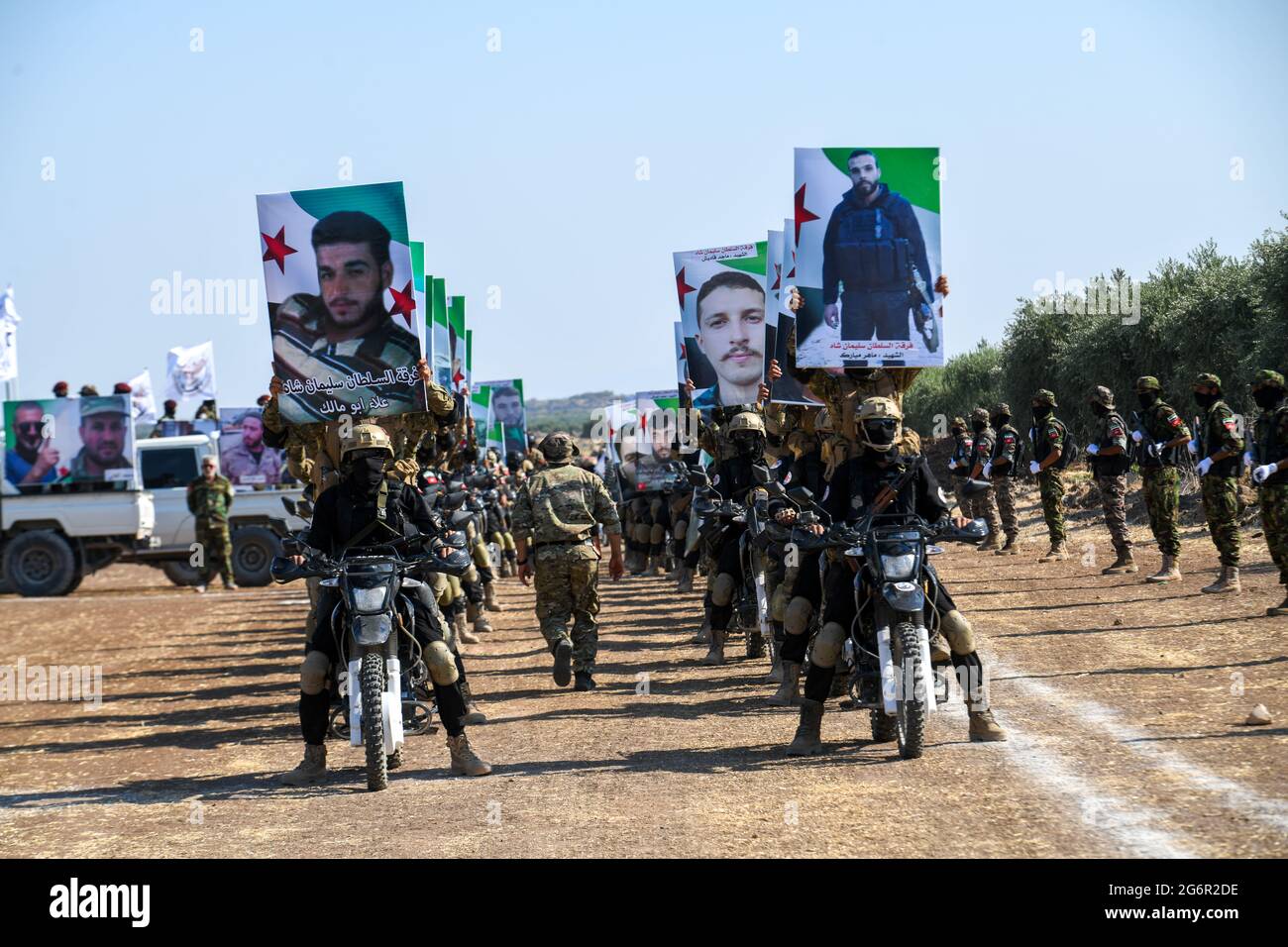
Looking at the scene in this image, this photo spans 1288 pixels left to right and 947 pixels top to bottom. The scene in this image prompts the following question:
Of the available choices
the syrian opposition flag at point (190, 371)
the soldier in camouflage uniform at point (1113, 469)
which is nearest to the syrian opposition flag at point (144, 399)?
the syrian opposition flag at point (190, 371)

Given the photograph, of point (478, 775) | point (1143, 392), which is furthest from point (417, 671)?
point (1143, 392)

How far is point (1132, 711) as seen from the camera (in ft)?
34.4

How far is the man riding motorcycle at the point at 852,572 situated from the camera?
9.49 metres

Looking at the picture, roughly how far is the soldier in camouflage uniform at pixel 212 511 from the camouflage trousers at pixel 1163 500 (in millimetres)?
14754

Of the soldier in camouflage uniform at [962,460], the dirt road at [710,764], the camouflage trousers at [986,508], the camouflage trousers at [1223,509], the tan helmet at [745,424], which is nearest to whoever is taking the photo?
the dirt road at [710,764]

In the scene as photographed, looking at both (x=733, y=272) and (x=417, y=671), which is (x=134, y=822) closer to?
(x=417, y=671)

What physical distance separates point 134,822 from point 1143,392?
12.8 meters

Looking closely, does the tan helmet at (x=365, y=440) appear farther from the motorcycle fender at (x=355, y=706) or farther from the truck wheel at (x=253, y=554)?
the truck wheel at (x=253, y=554)

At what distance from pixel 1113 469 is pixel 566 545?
9.26m

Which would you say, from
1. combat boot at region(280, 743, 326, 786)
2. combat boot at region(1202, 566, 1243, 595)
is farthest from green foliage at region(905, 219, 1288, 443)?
combat boot at region(280, 743, 326, 786)

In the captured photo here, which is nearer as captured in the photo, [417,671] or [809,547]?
[809,547]

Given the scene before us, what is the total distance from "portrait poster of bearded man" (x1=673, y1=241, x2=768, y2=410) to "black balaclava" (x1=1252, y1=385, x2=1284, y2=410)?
20.6 feet

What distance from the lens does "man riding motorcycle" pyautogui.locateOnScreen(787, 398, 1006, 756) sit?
9.49 m

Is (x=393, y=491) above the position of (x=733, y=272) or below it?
below
